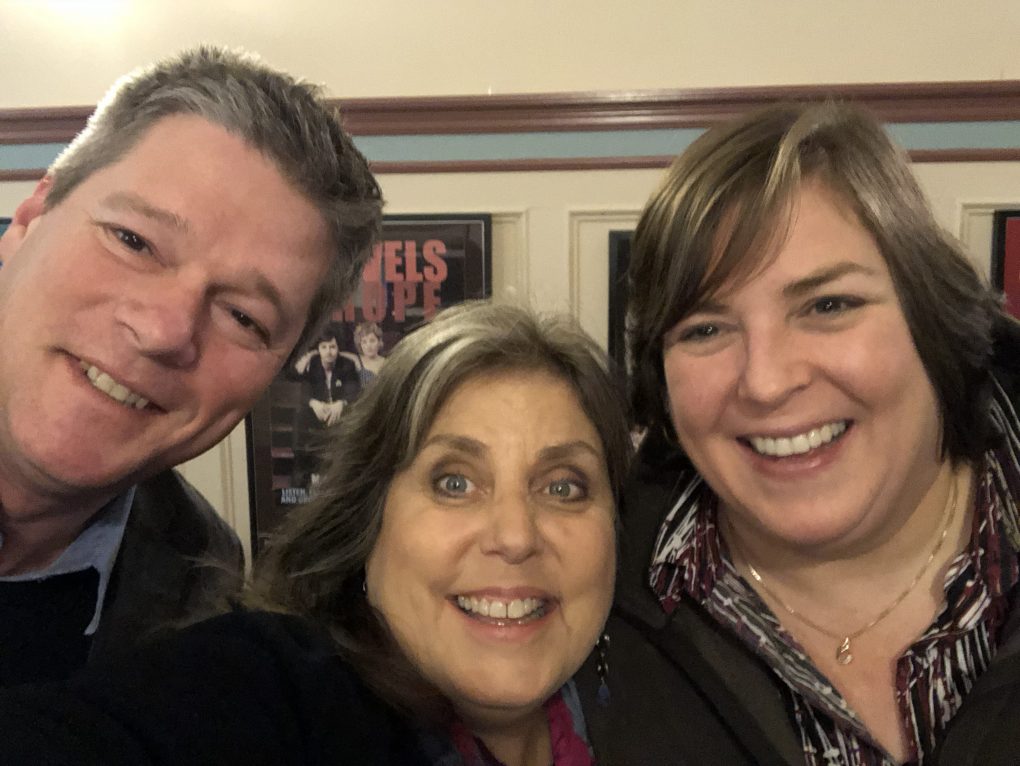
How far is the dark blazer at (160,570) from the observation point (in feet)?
3.54

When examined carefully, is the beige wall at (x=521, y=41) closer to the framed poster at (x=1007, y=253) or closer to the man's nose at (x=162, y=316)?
the framed poster at (x=1007, y=253)

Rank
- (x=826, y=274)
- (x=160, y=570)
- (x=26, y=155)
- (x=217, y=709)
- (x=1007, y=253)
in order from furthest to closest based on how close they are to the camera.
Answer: (x=26, y=155), (x=1007, y=253), (x=160, y=570), (x=826, y=274), (x=217, y=709)

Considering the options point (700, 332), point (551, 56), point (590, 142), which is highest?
point (551, 56)

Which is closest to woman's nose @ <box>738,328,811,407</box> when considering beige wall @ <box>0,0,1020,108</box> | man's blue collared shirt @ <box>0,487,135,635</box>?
man's blue collared shirt @ <box>0,487,135,635</box>

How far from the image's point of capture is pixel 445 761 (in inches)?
36.6

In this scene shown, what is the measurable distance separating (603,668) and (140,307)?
2.69ft

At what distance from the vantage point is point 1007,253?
184 centimetres

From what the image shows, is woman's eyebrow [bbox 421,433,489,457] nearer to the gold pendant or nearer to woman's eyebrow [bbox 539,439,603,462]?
woman's eyebrow [bbox 539,439,603,462]

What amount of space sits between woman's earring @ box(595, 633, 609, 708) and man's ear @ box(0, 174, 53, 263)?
1001mm

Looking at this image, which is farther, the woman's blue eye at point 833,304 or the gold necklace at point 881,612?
the gold necklace at point 881,612

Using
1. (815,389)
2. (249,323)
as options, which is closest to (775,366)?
(815,389)

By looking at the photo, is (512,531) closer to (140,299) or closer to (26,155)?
(140,299)

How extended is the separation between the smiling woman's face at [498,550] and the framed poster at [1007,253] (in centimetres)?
141

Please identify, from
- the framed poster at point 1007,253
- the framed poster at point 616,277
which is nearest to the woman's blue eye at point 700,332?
the framed poster at point 616,277
